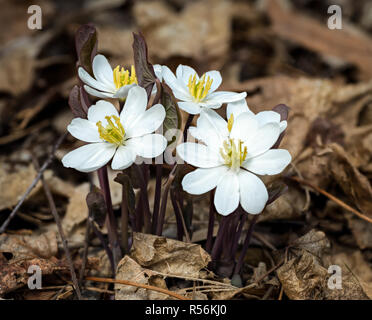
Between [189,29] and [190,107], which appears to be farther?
[189,29]

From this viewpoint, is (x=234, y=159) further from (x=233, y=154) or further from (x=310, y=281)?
(x=310, y=281)

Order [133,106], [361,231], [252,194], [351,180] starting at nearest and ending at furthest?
[252,194] → [133,106] → [361,231] → [351,180]

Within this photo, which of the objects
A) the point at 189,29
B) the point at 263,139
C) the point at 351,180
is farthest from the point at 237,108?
the point at 189,29

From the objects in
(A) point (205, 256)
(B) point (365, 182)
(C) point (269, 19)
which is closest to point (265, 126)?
(A) point (205, 256)

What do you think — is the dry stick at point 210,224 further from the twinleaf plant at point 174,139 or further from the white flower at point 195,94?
the white flower at point 195,94

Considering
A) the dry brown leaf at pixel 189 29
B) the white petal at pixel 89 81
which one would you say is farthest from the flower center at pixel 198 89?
the dry brown leaf at pixel 189 29

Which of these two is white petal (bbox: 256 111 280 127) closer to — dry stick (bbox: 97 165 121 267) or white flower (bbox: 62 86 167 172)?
white flower (bbox: 62 86 167 172)
